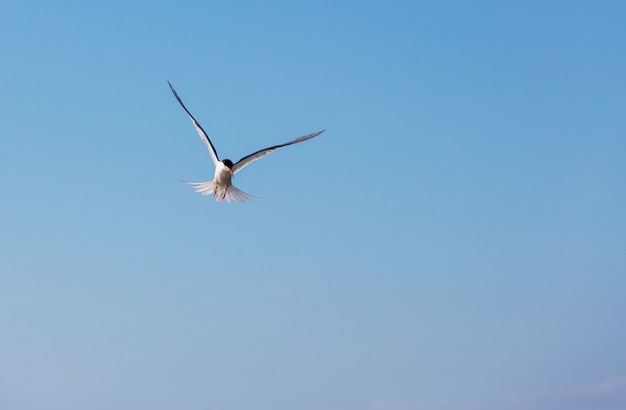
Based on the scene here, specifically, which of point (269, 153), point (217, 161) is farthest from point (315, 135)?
point (217, 161)

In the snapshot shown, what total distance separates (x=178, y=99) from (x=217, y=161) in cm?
356

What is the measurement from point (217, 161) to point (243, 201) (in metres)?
2.47

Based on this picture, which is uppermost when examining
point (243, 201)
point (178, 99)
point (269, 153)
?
point (178, 99)

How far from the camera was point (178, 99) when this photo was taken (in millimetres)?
35875

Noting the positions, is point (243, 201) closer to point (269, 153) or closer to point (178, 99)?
point (269, 153)

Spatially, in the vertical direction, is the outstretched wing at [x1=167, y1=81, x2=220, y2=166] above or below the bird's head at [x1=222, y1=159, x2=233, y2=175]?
above

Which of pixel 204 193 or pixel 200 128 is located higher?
pixel 200 128

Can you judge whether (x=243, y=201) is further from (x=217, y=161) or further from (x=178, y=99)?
(x=178, y=99)

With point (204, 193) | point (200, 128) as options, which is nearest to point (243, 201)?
point (204, 193)

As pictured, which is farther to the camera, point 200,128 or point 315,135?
point 200,128

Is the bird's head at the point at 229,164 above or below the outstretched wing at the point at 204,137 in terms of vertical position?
below

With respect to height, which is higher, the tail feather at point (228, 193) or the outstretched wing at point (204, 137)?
the outstretched wing at point (204, 137)

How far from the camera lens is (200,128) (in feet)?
119

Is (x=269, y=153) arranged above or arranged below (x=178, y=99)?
below
